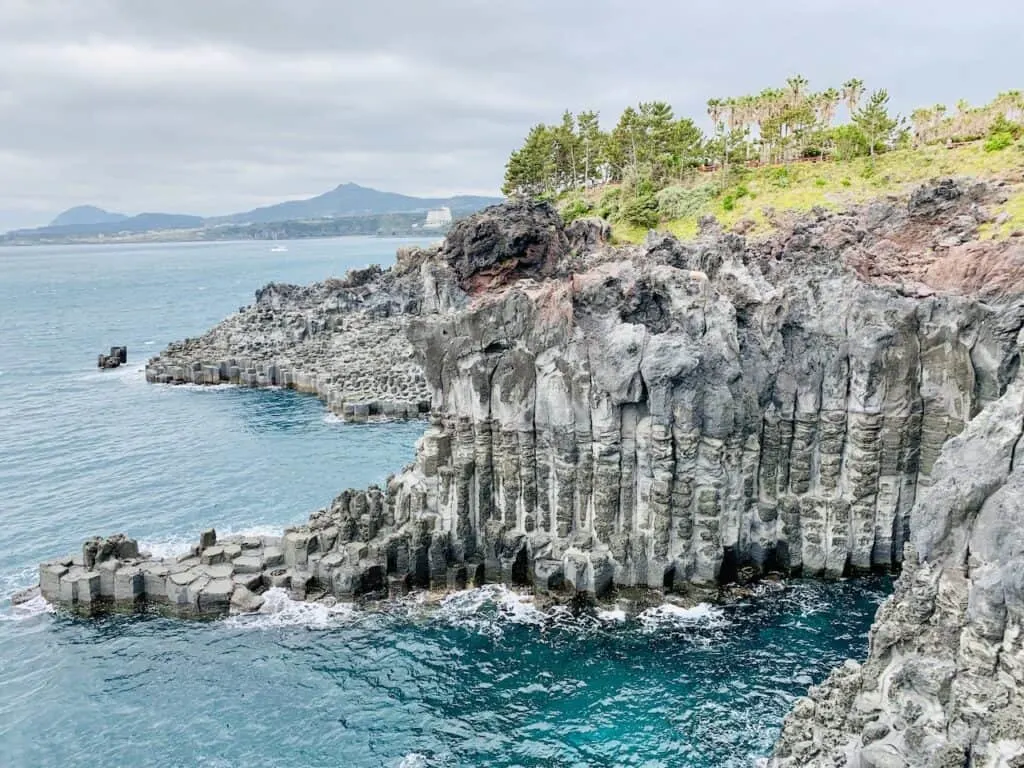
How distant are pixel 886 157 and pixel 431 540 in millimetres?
90990

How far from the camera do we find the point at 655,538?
37.5m

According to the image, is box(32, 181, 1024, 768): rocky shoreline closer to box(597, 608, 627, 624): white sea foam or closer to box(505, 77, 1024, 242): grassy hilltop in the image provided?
box(597, 608, 627, 624): white sea foam

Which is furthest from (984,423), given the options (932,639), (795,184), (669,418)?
(795,184)

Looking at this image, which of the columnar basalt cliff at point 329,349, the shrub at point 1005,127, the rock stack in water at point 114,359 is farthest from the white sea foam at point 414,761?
the shrub at point 1005,127

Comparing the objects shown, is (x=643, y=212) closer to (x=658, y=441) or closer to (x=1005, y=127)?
(x=1005, y=127)

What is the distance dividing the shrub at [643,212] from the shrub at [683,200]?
4.55 feet

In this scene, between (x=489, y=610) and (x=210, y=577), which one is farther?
(x=210, y=577)

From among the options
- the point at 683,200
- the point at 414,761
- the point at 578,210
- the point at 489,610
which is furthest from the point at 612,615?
the point at 578,210

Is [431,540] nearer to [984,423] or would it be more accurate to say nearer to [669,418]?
[669,418]

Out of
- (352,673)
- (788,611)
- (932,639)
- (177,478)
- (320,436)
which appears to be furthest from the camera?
(320,436)

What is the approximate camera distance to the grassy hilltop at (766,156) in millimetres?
96562

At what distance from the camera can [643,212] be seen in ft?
351

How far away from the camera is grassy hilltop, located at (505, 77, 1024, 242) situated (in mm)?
96562

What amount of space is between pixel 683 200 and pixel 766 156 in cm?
2053
